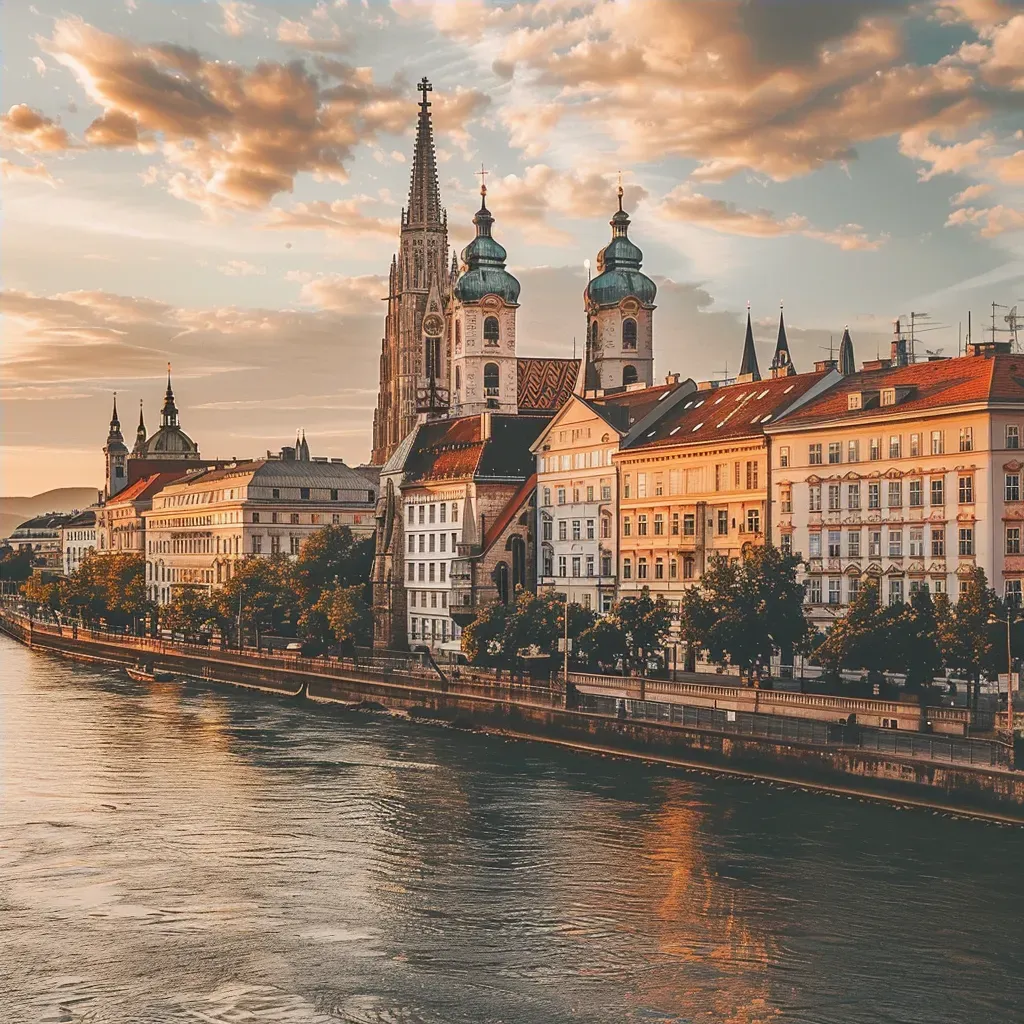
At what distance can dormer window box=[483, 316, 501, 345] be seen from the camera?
550 feet

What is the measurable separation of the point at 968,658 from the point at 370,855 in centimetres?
2716

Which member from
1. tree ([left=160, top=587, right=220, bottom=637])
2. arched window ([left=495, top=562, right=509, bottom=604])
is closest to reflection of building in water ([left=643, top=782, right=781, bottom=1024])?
arched window ([left=495, top=562, right=509, bottom=604])

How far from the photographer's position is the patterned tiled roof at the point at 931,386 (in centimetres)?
8181

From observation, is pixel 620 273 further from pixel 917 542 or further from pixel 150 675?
pixel 917 542

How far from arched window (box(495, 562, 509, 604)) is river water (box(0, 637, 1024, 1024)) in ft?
132

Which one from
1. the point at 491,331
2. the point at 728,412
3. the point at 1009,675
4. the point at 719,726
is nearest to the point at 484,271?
the point at 491,331

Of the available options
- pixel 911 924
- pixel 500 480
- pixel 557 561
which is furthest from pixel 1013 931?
pixel 500 480

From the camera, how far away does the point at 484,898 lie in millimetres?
51750

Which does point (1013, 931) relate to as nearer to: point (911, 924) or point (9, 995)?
point (911, 924)

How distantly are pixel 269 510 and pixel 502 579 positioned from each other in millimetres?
59624

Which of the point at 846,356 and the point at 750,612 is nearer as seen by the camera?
the point at 750,612

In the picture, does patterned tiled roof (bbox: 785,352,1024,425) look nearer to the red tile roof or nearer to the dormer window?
the red tile roof

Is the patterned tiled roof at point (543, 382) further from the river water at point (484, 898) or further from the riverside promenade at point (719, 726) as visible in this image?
the river water at point (484, 898)

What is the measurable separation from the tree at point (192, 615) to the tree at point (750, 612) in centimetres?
6621
